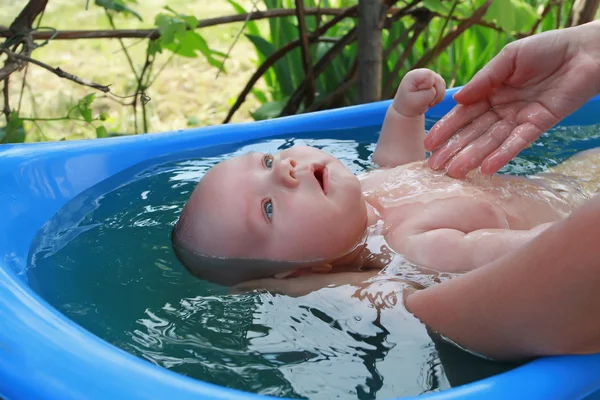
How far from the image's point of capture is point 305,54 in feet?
9.60

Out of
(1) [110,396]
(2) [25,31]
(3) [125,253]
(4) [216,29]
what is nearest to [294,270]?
(3) [125,253]

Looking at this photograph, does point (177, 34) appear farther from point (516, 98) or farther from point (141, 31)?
point (516, 98)

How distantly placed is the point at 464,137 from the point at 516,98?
0.52 feet

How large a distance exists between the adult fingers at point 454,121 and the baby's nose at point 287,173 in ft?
1.26

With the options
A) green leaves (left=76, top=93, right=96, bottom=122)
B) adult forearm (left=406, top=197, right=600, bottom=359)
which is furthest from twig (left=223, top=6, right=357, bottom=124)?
adult forearm (left=406, top=197, right=600, bottom=359)

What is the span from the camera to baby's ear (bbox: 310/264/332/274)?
1.55 metres

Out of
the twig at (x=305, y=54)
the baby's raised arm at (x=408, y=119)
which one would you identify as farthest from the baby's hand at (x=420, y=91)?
the twig at (x=305, y=54)

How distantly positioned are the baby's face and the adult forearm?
0.45 m

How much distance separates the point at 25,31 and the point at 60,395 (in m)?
1.66

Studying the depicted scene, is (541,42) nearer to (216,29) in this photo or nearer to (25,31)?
(25,31)

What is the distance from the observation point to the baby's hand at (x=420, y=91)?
1875 millimetres

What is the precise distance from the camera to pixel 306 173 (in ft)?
5.06

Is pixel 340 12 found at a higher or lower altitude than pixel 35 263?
higher

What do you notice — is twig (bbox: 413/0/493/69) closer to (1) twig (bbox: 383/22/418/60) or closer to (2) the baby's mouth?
(1) twig (bbox: 383/22/418/60)
